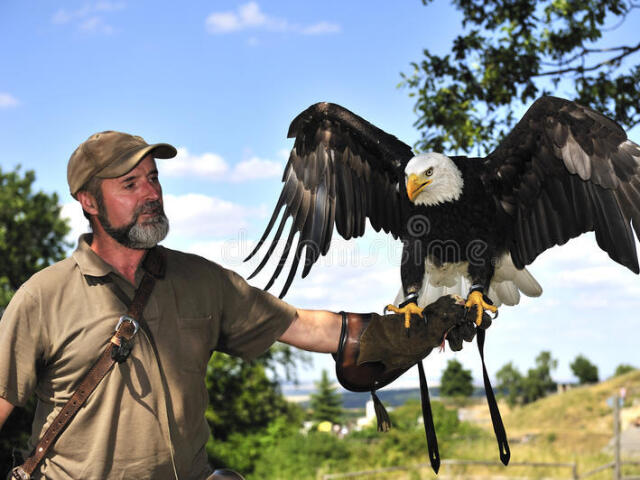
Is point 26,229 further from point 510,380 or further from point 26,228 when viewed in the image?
point 510,380

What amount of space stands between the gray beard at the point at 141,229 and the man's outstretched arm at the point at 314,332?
654 millimetres

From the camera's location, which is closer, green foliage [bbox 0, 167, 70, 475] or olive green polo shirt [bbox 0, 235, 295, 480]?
olive green polo shirt [bbox 0, 235, 295, 480]

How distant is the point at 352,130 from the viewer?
157 inches

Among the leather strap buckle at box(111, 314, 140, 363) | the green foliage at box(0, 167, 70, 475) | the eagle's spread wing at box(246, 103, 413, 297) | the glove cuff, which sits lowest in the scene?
the leather strap buckle at box(111, 314, 140, 363)

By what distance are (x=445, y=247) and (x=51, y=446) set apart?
2168mm

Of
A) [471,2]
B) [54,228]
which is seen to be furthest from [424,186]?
[54,228]

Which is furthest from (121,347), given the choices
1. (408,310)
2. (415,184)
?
(415,184)

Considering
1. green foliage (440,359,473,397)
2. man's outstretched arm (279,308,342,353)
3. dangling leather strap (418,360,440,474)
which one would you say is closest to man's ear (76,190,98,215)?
man's outstretched arm (279,308,342,353)

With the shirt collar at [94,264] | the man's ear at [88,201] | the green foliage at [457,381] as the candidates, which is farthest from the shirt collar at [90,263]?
the green foliage at [457,381]

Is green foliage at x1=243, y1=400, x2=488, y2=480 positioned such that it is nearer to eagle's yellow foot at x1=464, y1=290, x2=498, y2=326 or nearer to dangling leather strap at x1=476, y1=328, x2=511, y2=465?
eagle's yellow foot at x1=464, y1=290, x2=498, y2=326

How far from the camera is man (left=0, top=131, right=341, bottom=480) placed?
2.23 meters

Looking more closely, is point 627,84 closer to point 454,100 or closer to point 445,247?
point 454,100

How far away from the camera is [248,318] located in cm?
259

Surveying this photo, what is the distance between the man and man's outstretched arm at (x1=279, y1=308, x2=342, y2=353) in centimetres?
21
